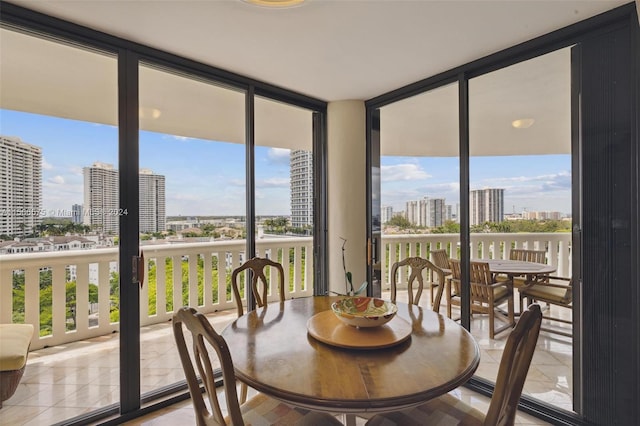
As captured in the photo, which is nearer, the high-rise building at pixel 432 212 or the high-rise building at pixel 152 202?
the high-rise building at pixel 152 202

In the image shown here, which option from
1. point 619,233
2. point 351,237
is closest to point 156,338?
point 351,237

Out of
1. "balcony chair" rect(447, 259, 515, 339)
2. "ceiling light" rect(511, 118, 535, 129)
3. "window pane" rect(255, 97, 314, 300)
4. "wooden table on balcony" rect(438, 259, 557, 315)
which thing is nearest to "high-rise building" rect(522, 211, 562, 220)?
"wooden table on balcony" rect(438, 259, 557, 315)

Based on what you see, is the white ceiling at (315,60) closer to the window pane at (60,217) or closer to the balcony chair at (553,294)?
the window pane at (60,217)

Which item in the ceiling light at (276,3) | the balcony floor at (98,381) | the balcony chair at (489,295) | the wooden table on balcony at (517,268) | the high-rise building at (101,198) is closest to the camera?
the ceiling light at (276,3)

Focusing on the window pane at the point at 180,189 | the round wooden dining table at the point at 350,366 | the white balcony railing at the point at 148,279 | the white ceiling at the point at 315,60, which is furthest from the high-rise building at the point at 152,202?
the round wooden dining table at the point at 350,366

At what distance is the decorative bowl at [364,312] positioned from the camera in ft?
4.87

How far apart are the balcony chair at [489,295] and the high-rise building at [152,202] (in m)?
2.43

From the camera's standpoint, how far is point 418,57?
233cm

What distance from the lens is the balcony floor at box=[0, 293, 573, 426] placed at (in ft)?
6.36

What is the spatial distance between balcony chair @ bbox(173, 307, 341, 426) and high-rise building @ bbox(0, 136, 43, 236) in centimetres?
139

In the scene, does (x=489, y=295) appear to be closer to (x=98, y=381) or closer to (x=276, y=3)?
(x=276, y=3)

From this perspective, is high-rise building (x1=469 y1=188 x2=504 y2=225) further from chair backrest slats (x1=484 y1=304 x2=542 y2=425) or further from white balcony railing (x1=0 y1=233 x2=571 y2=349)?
chair backrest slats (x1=484 y1=304 x2=542 y2=425)

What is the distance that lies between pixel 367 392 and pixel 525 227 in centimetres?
210

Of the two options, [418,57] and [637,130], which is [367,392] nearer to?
[637,130]
